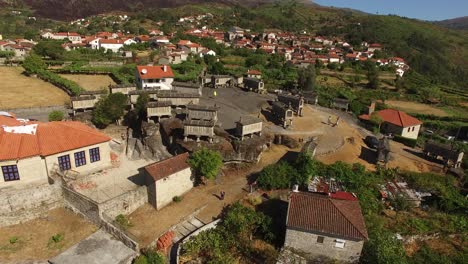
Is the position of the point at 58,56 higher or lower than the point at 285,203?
higher

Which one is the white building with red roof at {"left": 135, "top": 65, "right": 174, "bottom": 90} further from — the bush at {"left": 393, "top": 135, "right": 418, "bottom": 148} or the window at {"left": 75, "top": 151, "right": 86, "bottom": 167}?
the bush at {"left": 393, "top": 135, "right": 418, "bottom": 148}

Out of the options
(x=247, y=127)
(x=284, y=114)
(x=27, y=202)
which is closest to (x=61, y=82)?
(x=27, y=202)

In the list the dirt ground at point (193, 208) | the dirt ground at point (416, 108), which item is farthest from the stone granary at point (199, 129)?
the dirt ground at point (416, 108)

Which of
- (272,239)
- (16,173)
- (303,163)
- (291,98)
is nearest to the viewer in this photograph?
(272,239)

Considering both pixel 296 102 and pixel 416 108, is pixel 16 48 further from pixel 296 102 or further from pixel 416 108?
pixel 416 108

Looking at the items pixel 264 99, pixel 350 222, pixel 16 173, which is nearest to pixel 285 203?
pixel 350 222

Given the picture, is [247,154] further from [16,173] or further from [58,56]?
[58,56]
